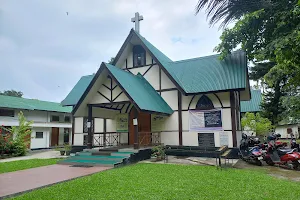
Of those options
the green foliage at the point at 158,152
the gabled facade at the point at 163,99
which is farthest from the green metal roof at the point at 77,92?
the green foliage at the point at 158,152

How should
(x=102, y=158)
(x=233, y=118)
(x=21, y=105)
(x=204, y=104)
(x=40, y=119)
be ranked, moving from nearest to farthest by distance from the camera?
(x=102, y=158), (x=233, y=118), (x=204, y=104), (x=21, y=105), (x=40, y=119)

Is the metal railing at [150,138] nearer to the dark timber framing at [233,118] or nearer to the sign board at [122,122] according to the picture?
the sign board at [122,122]

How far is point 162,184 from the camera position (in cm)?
660

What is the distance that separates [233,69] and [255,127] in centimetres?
A: 1008

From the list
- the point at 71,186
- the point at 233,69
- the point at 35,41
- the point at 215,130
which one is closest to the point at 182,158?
the point at 215,130

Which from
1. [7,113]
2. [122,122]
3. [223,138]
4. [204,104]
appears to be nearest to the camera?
[223,138]

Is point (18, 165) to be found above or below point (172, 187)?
below

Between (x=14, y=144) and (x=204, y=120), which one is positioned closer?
(x=204, y=120)

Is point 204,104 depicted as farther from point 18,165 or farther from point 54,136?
point 54,136

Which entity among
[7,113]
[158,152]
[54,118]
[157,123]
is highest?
[7,113]

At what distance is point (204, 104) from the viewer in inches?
541

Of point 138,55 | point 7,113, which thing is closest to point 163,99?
point 138,55

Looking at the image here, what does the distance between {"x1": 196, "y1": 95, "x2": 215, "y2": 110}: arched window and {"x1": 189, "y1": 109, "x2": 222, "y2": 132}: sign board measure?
0.83 ft

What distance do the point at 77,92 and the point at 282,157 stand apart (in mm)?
14657
